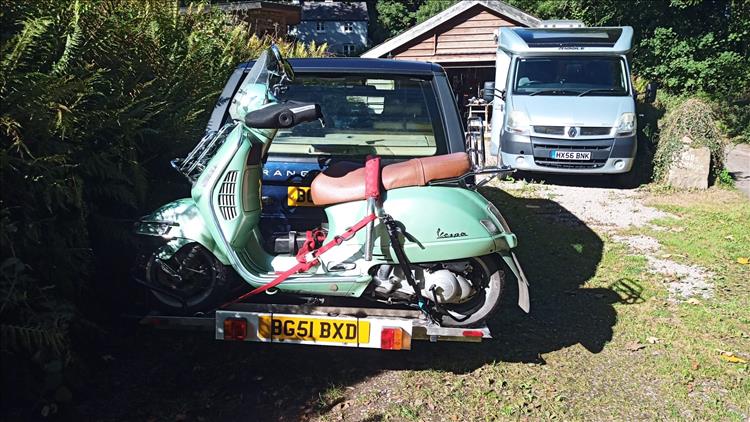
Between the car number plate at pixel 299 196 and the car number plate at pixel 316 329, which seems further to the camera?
the car number plate at pixel 299 196

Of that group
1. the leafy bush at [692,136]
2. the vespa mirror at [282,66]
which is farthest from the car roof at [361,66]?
Answer: the leafy bush at [692,136]

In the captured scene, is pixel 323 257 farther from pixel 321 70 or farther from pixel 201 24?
pixel 201 24

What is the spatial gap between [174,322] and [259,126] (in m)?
1.25

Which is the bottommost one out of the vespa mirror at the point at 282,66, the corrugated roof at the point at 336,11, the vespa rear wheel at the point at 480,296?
the vespa rear wheel at the point at 480,296

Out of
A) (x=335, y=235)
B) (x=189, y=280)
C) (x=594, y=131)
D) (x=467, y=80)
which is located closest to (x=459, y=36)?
(x=467, y=80)

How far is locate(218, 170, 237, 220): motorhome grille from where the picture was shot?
3.76 m

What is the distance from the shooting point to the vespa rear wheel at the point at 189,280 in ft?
12.5

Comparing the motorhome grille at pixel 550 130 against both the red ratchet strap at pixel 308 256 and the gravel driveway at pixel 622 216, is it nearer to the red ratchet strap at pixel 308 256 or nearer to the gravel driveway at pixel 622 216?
the gravel driveway at pixel 622 216

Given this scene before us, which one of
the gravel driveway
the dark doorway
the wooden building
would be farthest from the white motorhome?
the dark doorway

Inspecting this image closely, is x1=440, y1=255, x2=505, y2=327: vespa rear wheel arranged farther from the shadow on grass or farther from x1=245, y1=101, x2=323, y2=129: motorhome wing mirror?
x1=245, y1=101, x2=323, y2=129: motorhome wing mirror

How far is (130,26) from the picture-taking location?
4.61 meters

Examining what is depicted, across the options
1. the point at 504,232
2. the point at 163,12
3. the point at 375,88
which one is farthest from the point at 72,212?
the point at 163,12

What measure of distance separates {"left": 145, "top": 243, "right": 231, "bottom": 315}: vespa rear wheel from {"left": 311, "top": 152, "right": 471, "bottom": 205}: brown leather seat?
79cm

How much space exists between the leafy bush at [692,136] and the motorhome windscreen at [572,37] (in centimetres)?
171
